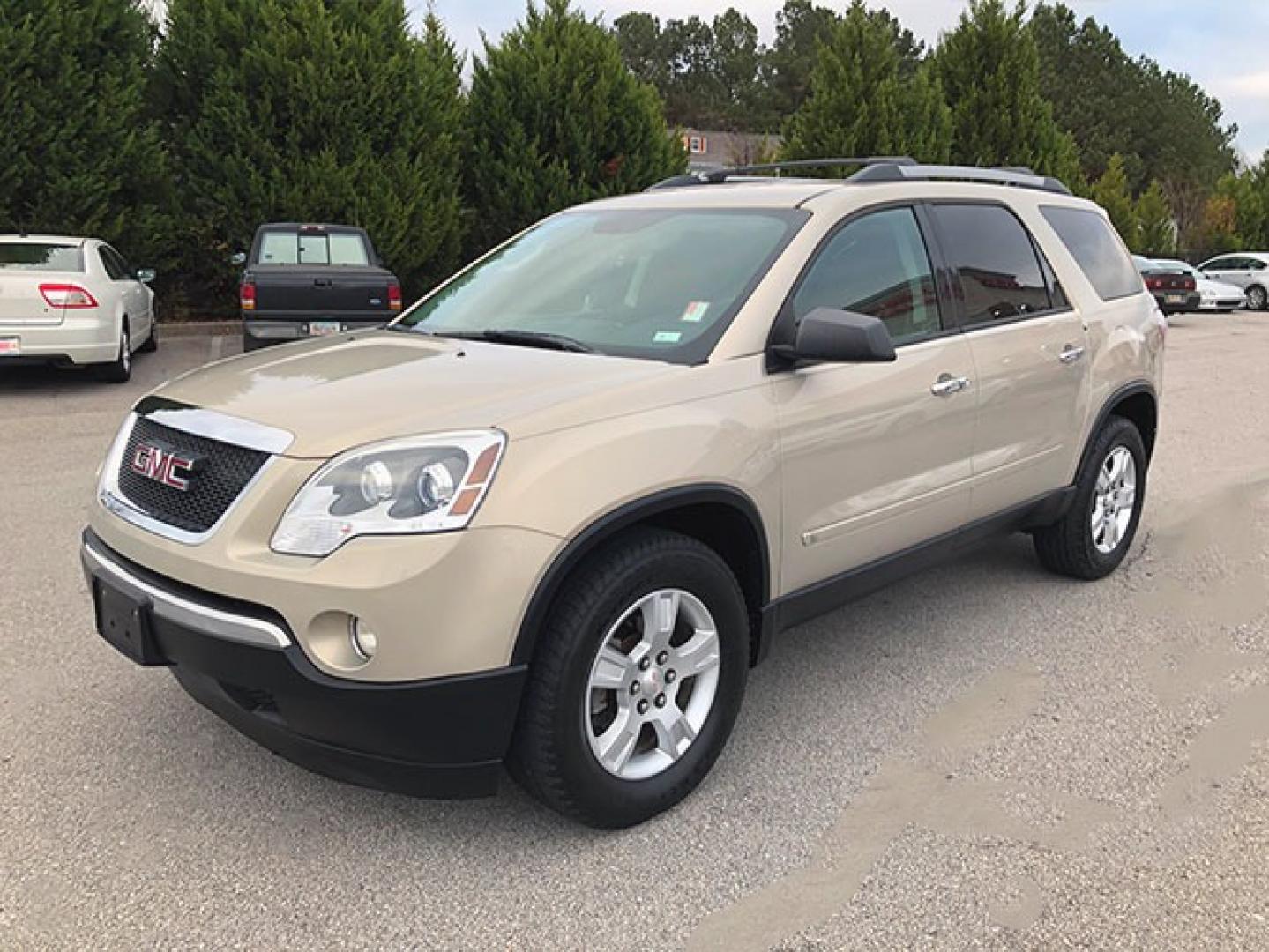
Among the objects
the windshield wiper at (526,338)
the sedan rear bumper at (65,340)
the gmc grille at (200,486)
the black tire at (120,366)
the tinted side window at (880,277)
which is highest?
the tinted side window at (880,277)

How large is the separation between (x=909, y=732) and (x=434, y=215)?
44.0 ft

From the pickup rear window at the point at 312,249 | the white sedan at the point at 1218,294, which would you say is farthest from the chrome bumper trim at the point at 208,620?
the white sedan at the point at 1218,294

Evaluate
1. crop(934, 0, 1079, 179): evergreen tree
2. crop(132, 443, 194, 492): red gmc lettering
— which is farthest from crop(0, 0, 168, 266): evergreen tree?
crop(934, 0, 1079, 179): evergreen tree

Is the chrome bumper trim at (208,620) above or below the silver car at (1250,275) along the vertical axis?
below

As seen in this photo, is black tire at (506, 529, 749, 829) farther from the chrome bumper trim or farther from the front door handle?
the front door handle

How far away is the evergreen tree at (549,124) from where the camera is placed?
16.5 metres

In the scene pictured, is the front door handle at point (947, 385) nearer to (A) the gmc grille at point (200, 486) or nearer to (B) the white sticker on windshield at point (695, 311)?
(B) the white sticker on windshield at point (695, 311)

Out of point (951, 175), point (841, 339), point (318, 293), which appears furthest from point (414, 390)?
point (318, 293)

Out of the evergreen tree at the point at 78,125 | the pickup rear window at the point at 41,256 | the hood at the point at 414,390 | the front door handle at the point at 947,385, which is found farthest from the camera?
the evergreen tree at the point at 78,125

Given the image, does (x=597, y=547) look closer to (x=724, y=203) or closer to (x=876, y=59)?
(x=724, y=203)

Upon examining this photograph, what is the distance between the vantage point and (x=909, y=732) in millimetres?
3635

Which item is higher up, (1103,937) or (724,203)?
(724,203)

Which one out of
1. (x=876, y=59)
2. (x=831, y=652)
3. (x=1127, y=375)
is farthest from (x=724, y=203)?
(x=876, y=59)

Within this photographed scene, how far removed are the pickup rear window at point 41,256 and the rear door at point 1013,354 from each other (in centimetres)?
885
